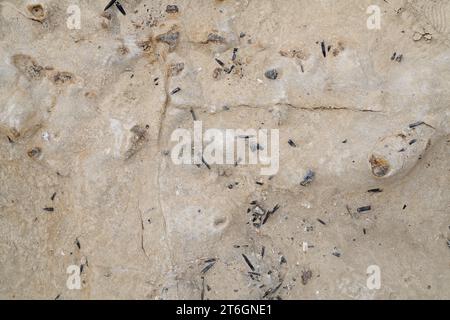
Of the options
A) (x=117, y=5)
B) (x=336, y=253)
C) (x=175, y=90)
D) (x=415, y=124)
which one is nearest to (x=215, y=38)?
(x=175, y=90)

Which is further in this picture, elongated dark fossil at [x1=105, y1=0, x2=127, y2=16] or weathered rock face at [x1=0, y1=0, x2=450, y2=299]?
elongated dark fossil at [x1=105, y1=0, x2=127, y2=16]

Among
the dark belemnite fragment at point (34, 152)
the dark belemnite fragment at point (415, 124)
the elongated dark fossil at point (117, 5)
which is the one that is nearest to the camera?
the dark belemnite fragment at point (415, 124)

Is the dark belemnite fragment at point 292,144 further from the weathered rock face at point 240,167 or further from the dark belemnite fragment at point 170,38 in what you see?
the dark belemnite fragment at point 170,38

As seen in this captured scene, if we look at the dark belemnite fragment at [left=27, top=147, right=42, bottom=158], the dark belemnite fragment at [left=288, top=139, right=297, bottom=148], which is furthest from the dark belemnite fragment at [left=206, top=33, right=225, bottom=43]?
the dark belemnite fragment at [left=27, top=147, right=42, bottom=158]

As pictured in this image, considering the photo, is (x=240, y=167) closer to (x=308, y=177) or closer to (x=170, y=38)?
(x=308, y=177)

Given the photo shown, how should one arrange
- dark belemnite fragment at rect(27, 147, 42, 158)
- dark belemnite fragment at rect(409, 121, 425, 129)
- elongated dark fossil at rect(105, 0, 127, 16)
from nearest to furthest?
dark belemnite fragment at rect(409, 121, 425, 129) → dark belemnite fragment at rect(27, 147, 42, 158) → elongated dark fossil at rect(105, 0, 127, 16)

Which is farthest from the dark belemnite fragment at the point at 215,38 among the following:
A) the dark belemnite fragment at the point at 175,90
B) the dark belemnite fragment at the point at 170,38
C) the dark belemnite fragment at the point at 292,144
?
the dark belemnite fragment at the point at 292,144

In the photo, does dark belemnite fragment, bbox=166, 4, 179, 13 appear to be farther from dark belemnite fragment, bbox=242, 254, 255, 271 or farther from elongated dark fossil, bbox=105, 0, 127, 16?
dark belemnite fragment, bbox=242, 254, 255, 271

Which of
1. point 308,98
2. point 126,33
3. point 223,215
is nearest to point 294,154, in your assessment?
point 308,98
